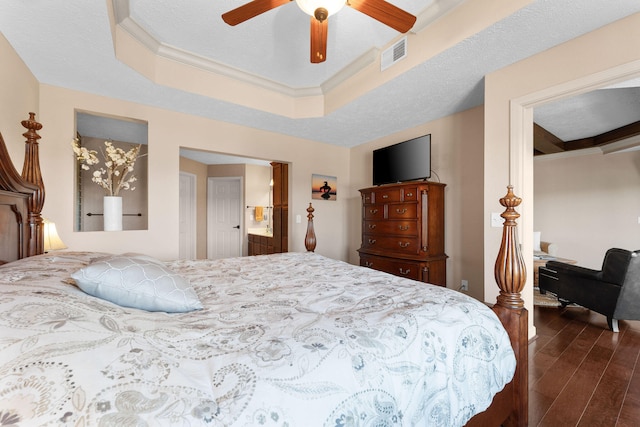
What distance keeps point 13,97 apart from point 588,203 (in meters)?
7.89

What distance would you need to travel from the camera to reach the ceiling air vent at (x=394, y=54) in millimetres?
2359

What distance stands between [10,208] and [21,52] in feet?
4.97

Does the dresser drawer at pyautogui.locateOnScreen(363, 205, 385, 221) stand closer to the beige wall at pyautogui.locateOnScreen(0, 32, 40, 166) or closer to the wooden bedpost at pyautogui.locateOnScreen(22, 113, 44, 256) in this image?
the wooden bedpost at pyautogui.locateOnScreen(22, 113, 44, 256)

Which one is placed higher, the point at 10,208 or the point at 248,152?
the point at 248,152

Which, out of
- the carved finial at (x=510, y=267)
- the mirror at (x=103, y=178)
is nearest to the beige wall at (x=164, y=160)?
the mirror at (x=103, y=178)

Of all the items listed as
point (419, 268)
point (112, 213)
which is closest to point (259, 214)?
point (112, 213)

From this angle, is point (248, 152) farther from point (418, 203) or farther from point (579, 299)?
point (579, 299)

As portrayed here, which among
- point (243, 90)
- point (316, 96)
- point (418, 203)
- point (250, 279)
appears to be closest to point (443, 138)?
point (418, 203)

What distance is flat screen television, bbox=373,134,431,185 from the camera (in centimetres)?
328

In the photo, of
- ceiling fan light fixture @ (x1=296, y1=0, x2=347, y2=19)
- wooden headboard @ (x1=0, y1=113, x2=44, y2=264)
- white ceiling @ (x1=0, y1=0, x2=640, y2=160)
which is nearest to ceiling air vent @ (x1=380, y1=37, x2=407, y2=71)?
white ceiling @ (x1=0, y1=0, x2=640, y2=160)

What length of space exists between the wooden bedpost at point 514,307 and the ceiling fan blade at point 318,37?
1.45 meters

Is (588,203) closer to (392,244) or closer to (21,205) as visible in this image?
(392,244)

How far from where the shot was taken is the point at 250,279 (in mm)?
1580

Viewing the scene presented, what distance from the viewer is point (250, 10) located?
1.62 metres
